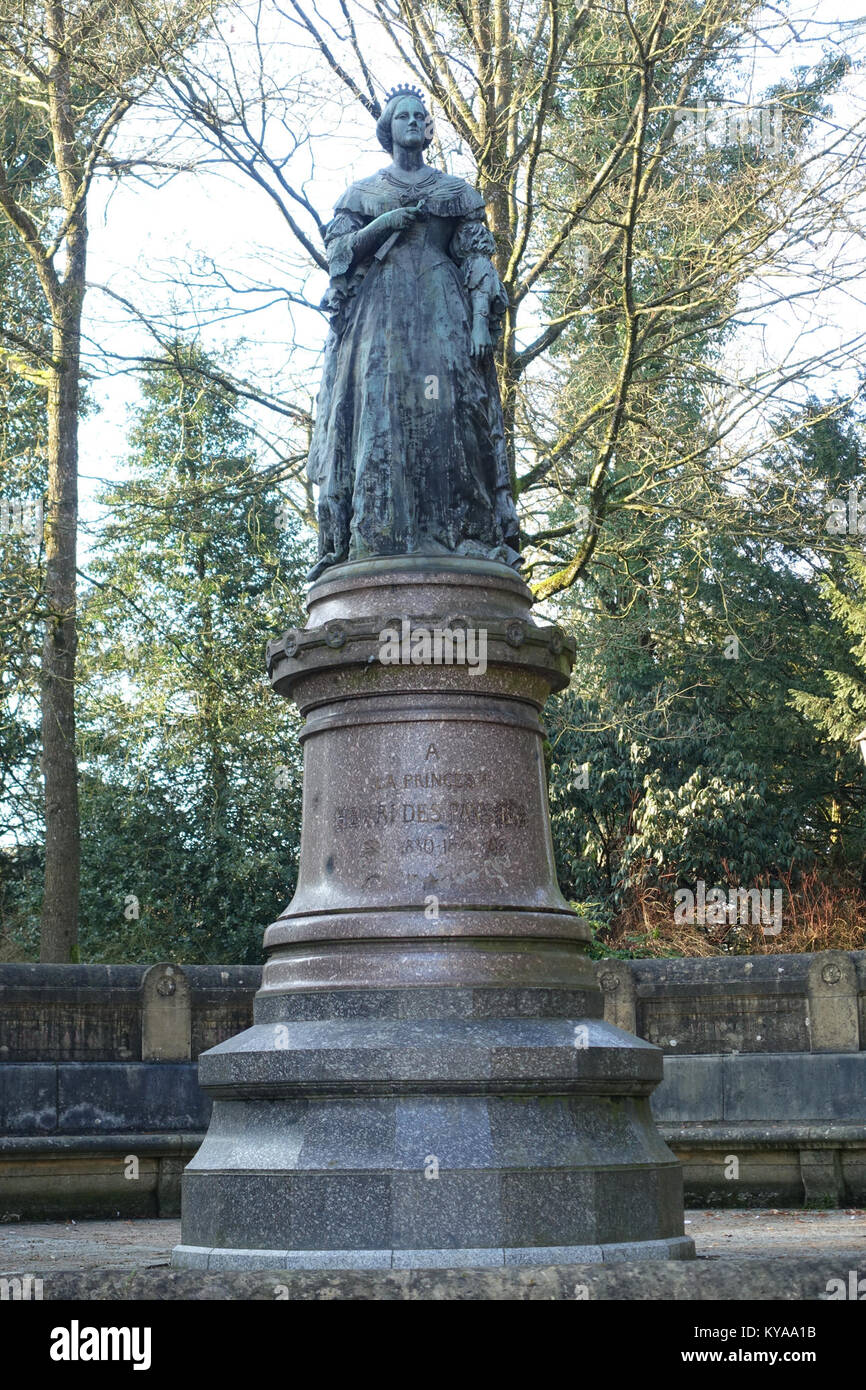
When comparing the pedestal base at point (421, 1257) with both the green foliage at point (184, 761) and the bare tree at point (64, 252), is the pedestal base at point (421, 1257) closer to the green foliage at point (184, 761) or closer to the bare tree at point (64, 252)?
the bare tree at point (64, 252)

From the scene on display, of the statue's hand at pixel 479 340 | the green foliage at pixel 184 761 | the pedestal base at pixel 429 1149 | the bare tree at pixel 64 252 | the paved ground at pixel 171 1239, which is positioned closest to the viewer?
the pedestal base at pixel 429 1149

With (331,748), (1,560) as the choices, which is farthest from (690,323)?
(331,748)

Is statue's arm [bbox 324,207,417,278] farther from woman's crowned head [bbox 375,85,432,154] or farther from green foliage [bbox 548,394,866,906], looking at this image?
green foliage [bbox 548,394,866,906]

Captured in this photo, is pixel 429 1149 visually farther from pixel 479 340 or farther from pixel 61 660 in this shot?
pixel 61 660

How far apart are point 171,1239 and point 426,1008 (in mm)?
2963

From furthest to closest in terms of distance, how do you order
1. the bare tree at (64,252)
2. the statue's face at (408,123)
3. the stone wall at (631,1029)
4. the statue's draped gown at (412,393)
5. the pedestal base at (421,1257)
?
1. the bare tree at (64,252)
2. the stone wall at (631,1029)
3. the statue's face at (408,123)
4. the statue's draped gown at (412,393)
5. the pedestal base at (421,1257)

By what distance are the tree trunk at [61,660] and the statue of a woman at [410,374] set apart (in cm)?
887

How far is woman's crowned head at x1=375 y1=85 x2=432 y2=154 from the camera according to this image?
830 cm

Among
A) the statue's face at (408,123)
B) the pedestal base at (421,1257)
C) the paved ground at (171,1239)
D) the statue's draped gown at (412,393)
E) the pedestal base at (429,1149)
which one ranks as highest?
the statue's face at (408,123)

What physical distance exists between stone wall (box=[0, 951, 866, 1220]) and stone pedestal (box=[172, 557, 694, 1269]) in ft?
15.4

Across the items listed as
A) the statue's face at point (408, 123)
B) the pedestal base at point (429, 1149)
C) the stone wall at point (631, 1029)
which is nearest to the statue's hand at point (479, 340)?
the statue's face at point (408, 123)

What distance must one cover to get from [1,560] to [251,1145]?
1201 cm

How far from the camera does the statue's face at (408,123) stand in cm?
827

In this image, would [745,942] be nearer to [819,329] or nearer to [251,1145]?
[819,329]
